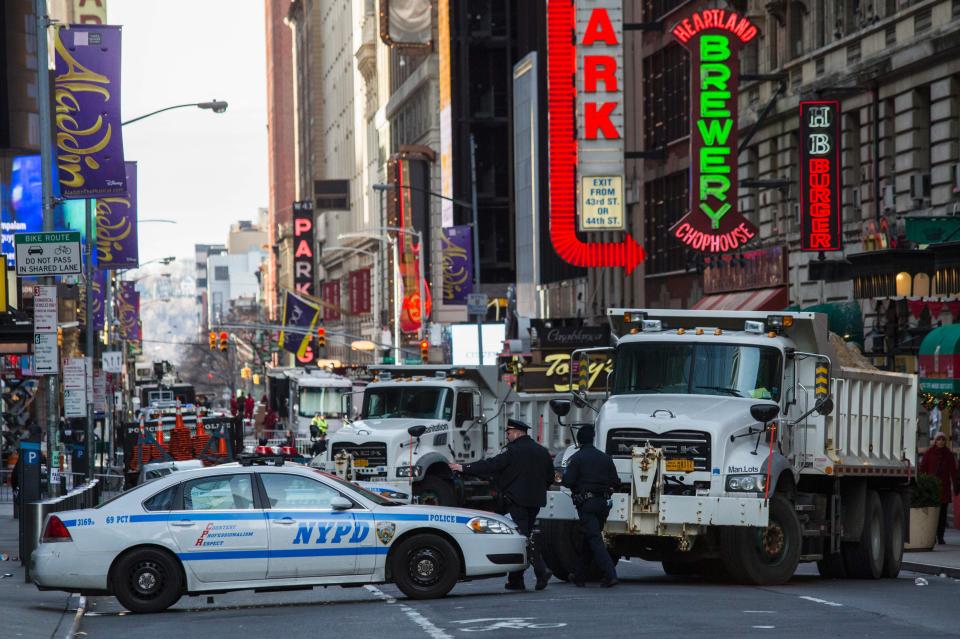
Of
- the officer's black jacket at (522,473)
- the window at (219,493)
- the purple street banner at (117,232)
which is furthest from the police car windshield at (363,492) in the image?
the purple street banner at (117,232)

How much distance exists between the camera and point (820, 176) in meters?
39.6

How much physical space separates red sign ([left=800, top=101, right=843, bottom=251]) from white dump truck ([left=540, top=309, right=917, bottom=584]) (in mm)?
16957

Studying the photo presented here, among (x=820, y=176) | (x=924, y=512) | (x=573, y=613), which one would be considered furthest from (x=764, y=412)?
(x=820, y=176)

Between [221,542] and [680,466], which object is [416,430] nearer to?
[680,466]

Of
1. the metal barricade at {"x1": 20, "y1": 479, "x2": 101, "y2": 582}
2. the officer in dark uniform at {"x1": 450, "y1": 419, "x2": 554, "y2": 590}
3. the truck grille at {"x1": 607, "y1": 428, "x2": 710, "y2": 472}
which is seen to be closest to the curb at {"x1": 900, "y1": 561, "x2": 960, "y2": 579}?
the truck grille at {"x1": 607, "y1": 428, "x2": 710, "y2": 472}

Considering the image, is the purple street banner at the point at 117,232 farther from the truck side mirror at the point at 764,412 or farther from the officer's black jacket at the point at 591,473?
the truck side mirror at the point at 764,412

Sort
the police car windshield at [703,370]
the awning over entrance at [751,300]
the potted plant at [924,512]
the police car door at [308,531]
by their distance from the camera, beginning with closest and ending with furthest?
1. the police car door at [308,531]
2. the police car windshield at [703,370]
3. the potted plant at [924,512]
4. the awning over entrance at [751,300]

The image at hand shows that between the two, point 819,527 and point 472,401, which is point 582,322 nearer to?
point 472,401

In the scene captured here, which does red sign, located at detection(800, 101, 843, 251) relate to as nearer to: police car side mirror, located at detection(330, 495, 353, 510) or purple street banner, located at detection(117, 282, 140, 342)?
police car side mirror, located at detection(330, 495, 353, 510)

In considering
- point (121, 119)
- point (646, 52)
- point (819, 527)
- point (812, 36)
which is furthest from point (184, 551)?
point (646, 52)

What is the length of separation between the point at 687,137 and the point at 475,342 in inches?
734

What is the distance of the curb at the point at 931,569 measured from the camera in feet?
74.8

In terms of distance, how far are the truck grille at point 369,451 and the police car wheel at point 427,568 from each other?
11.5m

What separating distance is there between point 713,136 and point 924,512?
18.5 m
